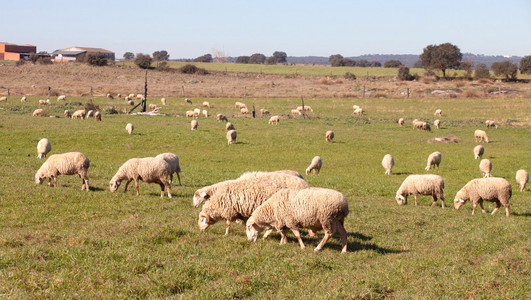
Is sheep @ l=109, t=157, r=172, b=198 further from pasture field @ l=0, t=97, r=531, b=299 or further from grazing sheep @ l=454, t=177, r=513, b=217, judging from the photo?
grazing sheep @ l=454, t=177, r=513, b=217

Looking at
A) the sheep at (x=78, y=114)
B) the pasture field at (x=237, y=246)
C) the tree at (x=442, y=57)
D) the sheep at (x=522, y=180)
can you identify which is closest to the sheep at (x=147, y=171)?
→ the pasture field at (x=237, y=246)

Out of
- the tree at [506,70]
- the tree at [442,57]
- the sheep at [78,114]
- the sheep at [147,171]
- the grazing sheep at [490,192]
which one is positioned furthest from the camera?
the tree at [442,57]

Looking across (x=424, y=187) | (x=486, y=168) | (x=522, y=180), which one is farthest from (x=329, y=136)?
(x=424, y=187)

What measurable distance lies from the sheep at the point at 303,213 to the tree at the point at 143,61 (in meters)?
99.7

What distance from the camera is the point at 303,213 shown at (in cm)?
989

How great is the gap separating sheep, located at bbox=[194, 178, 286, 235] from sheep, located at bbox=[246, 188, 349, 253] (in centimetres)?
70

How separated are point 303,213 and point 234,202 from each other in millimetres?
1990

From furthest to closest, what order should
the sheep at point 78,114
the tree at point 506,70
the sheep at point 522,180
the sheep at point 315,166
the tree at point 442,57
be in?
1. the tree at point 442,57
2. the tree at point 506,70
3. the sheep at point 78,114
4. the sheep at point 315,166
5. the sheep at point 522,180

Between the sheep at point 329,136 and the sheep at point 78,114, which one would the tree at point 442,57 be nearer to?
the sheep at point 329,136

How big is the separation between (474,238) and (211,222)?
19.4 feet

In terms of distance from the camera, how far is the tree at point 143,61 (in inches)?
4178

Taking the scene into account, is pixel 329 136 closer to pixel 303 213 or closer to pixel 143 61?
pixel 303 213

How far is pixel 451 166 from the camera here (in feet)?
87.1

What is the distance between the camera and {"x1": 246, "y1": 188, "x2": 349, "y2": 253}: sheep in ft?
32.0
